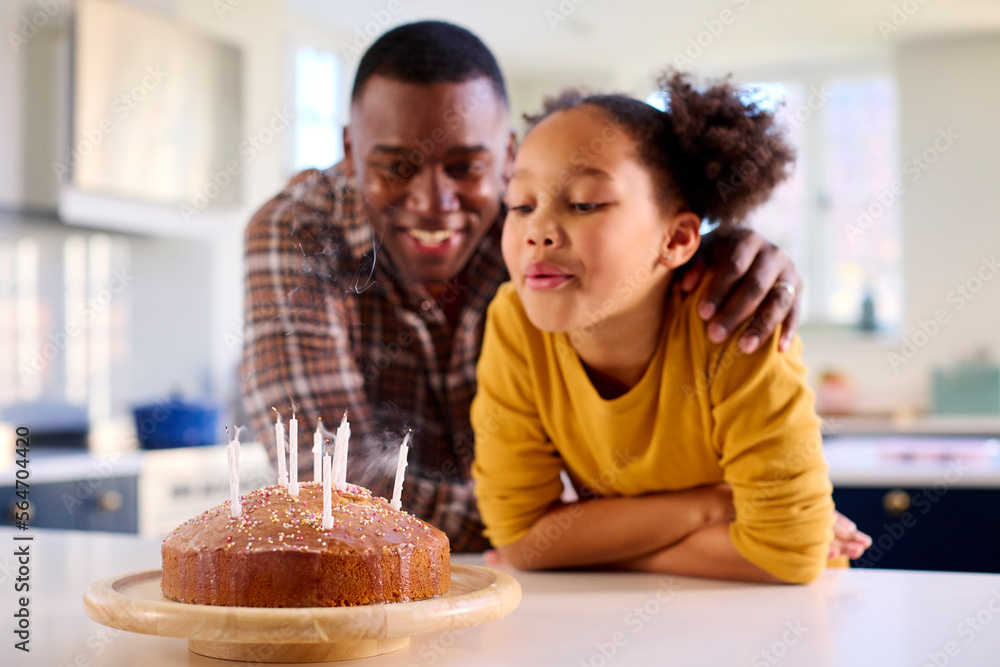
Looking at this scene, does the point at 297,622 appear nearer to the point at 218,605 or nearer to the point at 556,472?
the point at 218,605

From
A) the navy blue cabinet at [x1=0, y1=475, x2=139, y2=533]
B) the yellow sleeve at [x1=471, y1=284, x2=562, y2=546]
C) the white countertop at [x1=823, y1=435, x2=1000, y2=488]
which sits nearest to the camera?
the yellow sleeve at [x1=471, y1=284, x2=562, y2=546]

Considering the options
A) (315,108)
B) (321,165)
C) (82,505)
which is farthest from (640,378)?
(315,108)

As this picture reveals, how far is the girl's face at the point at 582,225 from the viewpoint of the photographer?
0.90 m

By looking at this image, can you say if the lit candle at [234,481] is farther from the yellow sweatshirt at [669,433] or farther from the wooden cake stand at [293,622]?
the yellow sweatshirt at [669,433]

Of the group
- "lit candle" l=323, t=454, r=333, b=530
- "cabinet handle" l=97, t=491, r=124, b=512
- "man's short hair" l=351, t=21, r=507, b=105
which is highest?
"man's short hair" l=351, t=21, r=507, b=105

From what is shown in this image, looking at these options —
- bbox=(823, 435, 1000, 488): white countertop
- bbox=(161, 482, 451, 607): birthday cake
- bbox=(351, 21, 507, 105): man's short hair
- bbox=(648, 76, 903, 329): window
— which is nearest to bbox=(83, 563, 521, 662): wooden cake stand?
bbox=(161, 482, 451, 607): birthday cake

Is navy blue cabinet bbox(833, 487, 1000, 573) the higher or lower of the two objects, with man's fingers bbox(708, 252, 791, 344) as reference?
lower

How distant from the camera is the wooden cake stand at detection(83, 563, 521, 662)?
0.55 m

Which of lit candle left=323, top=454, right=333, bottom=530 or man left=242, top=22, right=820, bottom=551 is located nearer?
lit candle left=323, top=454, right=333, bottom=530

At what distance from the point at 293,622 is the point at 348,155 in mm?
857

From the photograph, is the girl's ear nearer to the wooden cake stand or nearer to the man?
the man

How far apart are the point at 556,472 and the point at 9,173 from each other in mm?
2496

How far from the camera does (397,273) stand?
129cm

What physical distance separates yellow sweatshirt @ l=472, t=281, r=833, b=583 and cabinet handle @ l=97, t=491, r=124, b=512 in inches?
71.8
